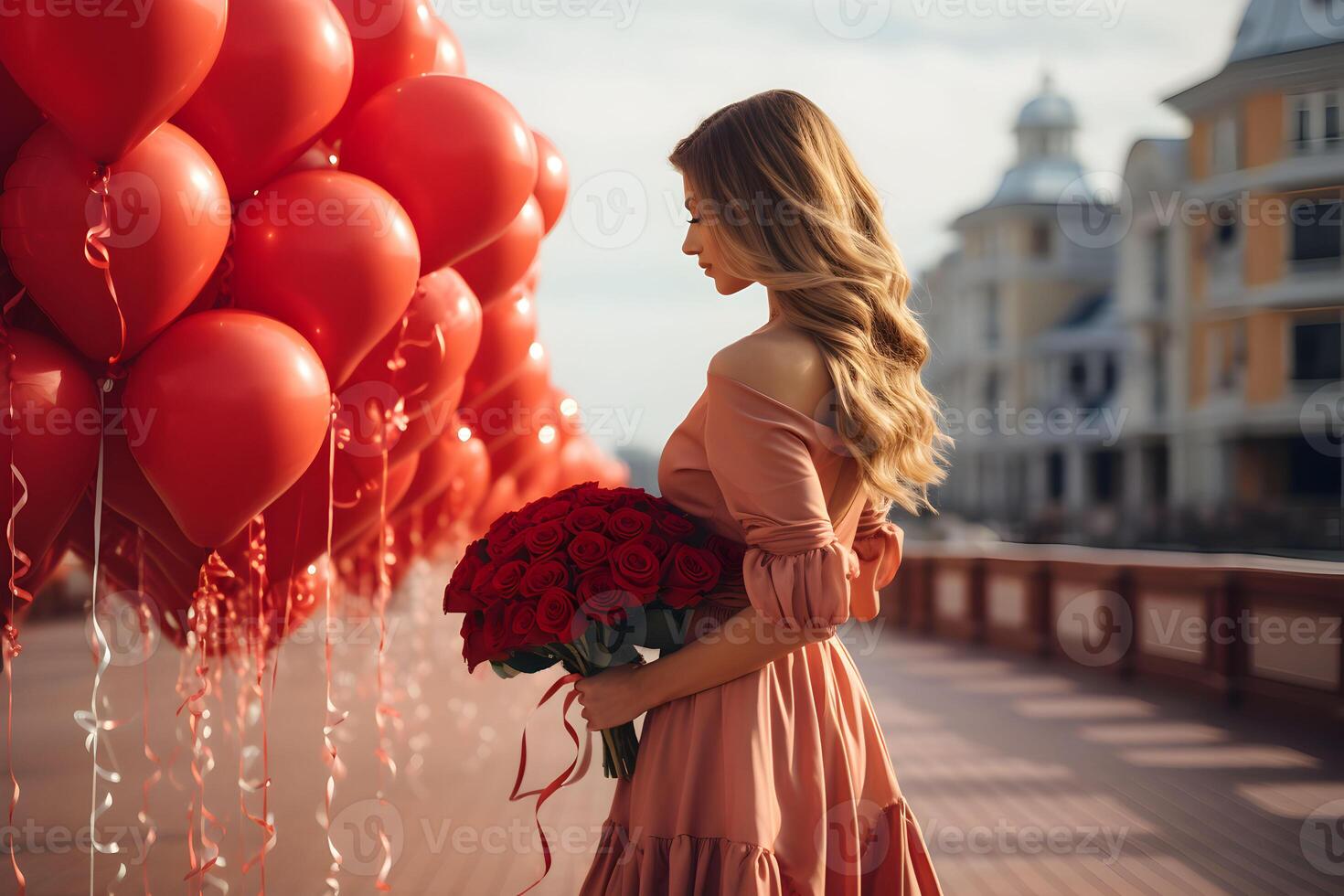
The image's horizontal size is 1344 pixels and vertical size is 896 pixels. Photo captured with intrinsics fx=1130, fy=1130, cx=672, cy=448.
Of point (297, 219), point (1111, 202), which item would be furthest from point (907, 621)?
point (1111, 202)

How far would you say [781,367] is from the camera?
1613mm

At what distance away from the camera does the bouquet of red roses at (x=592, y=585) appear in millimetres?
1695

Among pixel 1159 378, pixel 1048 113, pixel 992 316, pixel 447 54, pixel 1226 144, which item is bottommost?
pixel 447 54

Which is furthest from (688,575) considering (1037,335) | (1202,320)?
(1037,335)

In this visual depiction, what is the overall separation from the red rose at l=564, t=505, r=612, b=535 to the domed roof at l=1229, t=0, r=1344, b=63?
23144mm

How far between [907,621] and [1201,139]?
52.7 feet

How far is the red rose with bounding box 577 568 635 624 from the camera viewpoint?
1701 mm

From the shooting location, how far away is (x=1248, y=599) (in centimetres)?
732

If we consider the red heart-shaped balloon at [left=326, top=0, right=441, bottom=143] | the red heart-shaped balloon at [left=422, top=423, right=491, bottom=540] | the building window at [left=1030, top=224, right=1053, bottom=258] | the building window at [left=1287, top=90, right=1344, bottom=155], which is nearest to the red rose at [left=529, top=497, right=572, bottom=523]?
the red heart-shaped balloon at [left=326, top=0, right=441, bottom=143]

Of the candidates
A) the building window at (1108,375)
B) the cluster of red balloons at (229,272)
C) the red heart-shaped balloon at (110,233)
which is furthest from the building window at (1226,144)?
the red heart-shaped balloon at (110,233)

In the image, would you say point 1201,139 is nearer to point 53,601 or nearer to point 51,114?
point 53,601

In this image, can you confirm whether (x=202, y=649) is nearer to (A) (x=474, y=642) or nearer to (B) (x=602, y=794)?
(A) (x=474, y=642)

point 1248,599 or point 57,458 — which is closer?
point 57,458

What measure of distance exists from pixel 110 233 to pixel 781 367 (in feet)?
4.71
